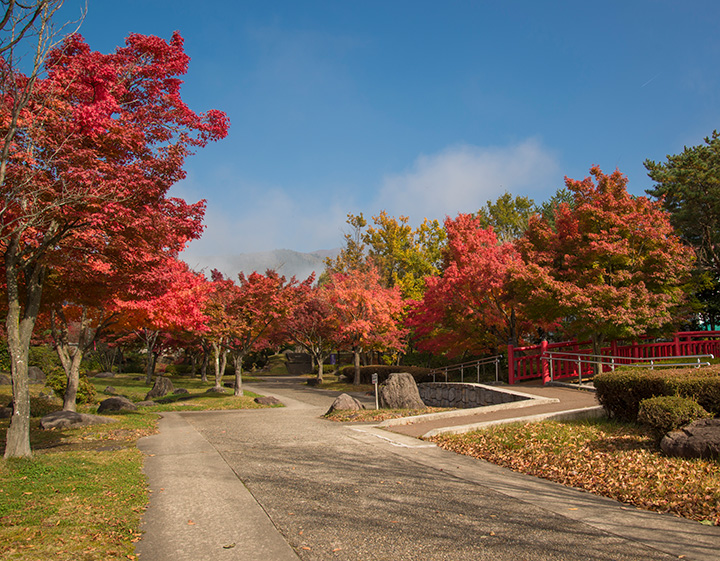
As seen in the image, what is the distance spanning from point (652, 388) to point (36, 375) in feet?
98.7

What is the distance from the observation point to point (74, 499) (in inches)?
222

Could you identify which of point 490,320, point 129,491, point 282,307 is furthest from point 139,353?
point 129,491

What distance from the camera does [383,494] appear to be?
589 cm

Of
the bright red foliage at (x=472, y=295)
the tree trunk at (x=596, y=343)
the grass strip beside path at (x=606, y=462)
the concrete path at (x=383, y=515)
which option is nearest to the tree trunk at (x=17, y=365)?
the concrete path at (x=383, y=515)

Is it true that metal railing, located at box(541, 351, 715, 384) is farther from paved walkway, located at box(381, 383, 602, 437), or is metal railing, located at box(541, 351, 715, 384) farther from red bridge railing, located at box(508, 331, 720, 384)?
paved walkway, located at box(381, 383, 602, 437)

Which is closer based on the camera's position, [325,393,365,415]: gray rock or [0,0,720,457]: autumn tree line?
[0,0,720,457]: autumn tree line

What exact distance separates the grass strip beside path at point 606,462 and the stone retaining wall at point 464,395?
4.81m

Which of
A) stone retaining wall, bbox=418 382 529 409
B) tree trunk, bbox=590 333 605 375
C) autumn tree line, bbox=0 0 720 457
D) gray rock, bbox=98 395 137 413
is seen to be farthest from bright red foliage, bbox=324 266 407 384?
gray rock, bbox=98 395 137 413

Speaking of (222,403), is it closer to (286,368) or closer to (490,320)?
(490,320)

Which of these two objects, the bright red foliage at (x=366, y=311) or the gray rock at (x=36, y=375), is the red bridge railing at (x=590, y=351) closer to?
the bright red foliage at (x=366, y=311)

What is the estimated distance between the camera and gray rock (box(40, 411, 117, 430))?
42.1 feet

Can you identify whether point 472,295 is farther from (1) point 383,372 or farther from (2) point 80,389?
(2) point 80,389

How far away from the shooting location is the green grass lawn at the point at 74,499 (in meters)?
4.16

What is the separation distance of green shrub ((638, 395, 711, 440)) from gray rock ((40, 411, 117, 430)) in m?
12.9
